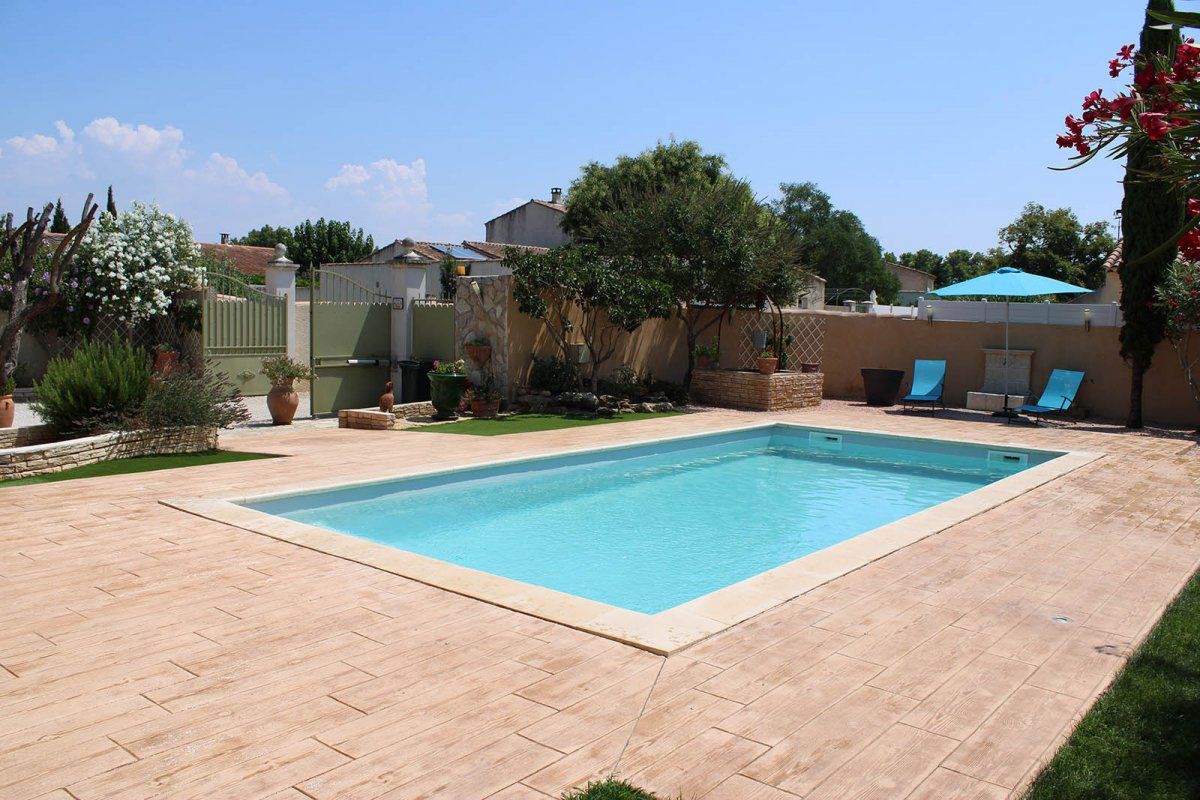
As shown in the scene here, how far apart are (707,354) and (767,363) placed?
1.48 metres

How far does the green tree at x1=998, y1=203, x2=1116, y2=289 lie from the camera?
141 ft

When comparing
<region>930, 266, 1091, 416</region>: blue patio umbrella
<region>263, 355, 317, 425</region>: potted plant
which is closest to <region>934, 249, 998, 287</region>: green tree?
<region>930, 266, 1091, 416</region>: blue patio umbrella

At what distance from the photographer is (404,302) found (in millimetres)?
15586

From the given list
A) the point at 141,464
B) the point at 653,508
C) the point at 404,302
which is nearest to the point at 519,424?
the point at 404,302

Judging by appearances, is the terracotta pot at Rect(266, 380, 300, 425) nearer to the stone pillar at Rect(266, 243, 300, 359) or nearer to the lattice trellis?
the stone pillar at Rect(266, 243, 300, 359)

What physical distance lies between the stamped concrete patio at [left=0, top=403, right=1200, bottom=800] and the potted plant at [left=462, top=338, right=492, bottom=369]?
8.08 metres

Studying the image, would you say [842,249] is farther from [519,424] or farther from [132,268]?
[132,268]

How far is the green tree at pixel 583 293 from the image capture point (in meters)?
14.6

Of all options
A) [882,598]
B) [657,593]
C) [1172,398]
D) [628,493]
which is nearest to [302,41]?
[628,493]

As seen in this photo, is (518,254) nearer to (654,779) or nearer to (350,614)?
(350,614)

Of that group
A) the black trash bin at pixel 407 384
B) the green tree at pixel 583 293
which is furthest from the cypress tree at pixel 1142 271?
the black trash bin at pixel 407 384

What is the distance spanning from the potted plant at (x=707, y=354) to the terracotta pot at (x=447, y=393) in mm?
5437

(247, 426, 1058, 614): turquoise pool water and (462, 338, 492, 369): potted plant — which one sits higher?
(462, 338, 492, 369): potted plant

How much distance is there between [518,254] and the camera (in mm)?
14711
